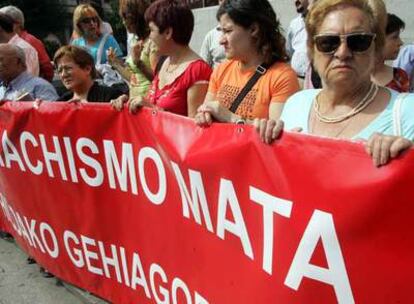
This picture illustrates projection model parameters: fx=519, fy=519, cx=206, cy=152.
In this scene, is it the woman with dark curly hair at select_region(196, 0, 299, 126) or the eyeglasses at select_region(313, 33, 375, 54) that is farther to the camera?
the woman with dark curly hair at select_region(196, 0, 299, 126)

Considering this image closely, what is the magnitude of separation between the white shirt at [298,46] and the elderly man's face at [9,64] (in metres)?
2.31

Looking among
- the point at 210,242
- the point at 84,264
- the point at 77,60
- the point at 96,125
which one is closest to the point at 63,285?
the point at 84,264

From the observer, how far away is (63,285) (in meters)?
3.46

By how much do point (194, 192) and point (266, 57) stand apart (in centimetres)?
80

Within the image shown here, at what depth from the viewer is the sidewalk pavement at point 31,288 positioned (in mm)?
3273

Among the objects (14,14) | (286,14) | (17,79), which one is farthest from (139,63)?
(286,14)

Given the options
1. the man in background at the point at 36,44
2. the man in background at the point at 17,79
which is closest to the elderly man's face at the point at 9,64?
the man in background at the point at 17,79

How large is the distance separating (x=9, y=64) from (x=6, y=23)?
142 cm

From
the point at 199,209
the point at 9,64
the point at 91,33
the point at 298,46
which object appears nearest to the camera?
the point at 199,209

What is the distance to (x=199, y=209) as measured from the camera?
2.15m

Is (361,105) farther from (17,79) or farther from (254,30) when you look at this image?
(17,79)

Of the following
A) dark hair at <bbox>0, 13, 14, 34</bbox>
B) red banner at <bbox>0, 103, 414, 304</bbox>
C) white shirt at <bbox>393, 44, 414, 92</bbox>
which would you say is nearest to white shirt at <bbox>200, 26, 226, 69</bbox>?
white shirt at <bbox>393, 44, 414, 92</bbox>

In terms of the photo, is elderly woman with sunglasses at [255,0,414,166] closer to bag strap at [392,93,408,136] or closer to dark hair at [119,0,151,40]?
bag strap at [392,93,408,136]

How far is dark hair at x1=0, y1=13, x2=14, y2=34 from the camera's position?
5.17 m
